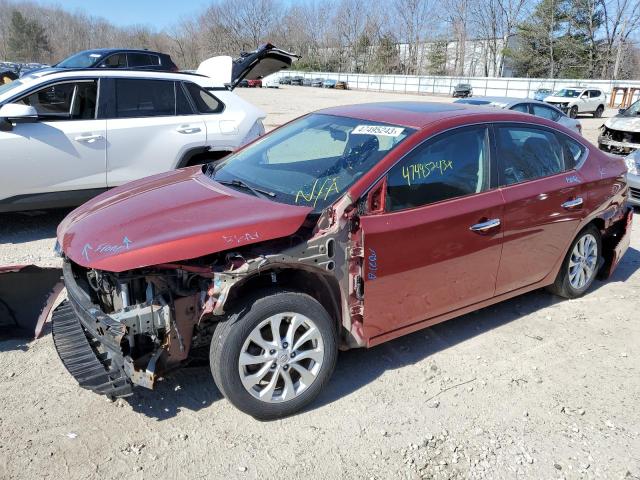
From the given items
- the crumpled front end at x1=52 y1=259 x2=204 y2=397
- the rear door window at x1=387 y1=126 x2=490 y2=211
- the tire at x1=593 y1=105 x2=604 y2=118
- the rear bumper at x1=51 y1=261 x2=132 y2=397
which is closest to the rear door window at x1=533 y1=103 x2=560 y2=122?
the rear door window at x1=387 y1=126 x2=490 y2=211

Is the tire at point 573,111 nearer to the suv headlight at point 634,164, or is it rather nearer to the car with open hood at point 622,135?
the car with open hood at point 622,135

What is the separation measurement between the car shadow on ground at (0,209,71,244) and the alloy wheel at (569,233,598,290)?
211 inches

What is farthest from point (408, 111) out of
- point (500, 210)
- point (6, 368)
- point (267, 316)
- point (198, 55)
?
point (198, 55)

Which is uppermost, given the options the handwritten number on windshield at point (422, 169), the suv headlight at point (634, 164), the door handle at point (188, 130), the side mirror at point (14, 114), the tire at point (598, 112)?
the side mirror at point (14, 114)

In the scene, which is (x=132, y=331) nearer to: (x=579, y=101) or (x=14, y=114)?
(x=14, y=114)

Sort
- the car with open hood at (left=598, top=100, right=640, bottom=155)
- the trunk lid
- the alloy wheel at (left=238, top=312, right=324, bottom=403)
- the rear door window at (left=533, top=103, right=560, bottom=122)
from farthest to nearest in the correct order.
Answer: the rear door window at (left=533, top=103, right=560, bottom=122)
the car with open hood at (left=598, top=100, right=640, bottom=155)
the trunk lid
the alloy wheel at (left=238, top=312, right=324, bottom=403)

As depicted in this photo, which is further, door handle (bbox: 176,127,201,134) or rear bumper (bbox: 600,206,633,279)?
door handle (bbox: 176,127,201,134)

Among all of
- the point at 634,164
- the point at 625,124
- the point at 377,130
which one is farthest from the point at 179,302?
the point at 625,124

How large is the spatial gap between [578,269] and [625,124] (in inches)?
281

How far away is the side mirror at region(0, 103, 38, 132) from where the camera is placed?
5.20 metres

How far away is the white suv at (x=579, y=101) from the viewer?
2820 centimetres

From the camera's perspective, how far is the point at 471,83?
51.8 m

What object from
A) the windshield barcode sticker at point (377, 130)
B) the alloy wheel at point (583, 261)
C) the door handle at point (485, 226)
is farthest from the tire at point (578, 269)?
the windshield barcode sticker at point (377, 130)

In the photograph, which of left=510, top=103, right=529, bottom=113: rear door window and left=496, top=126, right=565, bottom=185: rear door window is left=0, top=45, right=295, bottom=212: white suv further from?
left=510, top=103, right=529, bottom=113: rear door window
